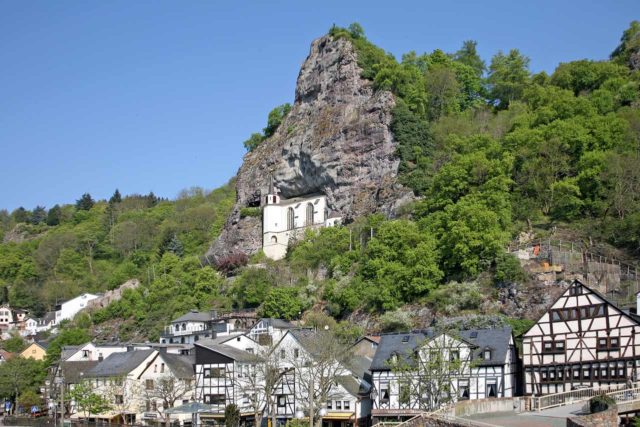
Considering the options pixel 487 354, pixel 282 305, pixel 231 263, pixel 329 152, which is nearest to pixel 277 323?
pixel 282 305

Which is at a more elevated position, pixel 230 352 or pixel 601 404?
pixel 230 352

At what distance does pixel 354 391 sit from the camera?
192 ft

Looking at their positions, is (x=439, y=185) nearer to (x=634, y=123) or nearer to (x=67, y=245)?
(x=634, y=123)

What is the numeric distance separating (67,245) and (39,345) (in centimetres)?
5731

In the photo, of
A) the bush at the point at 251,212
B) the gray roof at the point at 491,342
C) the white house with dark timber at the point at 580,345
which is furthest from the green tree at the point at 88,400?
the bush at the point at 251,212

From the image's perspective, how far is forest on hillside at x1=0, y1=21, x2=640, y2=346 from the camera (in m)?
75.4

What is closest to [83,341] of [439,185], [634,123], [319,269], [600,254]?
[319,269]

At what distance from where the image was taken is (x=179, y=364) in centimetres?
7138

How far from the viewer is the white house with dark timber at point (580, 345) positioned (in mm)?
51078

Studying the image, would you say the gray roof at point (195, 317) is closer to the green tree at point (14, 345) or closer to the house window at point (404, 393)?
the green tree at point (14, 345)

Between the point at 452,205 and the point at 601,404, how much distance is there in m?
45.2

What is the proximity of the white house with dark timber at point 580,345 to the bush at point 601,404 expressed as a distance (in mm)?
14134

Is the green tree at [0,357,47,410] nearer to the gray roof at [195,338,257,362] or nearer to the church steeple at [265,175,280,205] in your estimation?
the gray roof at [195,338,257,362]

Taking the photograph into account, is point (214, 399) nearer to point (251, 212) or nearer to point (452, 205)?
point (452, 205)
